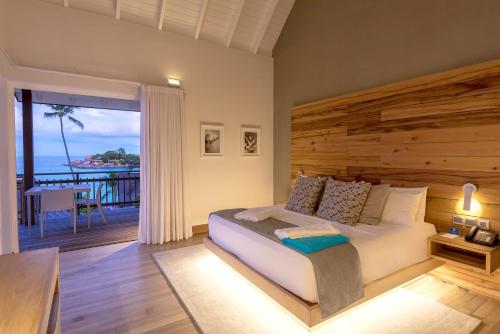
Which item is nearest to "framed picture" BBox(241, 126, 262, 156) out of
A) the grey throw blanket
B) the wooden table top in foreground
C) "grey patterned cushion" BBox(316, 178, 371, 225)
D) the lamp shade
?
"grey patterned cushion" BBox(316, 178, 371, 225)

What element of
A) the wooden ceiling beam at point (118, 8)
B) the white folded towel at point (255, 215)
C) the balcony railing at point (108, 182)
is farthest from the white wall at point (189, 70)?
the balcony railing at point (108, 182)

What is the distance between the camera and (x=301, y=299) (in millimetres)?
2004

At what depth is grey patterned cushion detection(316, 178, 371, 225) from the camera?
3055mm

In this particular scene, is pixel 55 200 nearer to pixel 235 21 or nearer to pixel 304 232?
pixel 235 21

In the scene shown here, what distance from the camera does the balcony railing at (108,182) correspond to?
6.23m

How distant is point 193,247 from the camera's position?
399cm

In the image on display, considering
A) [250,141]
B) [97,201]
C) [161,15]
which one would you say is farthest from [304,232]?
[97,201]

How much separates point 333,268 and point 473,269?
1462mm

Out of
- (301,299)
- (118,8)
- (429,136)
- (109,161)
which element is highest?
(118,8)

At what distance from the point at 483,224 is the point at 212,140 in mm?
3770

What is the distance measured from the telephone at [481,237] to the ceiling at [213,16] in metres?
4.32

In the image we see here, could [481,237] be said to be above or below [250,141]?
below

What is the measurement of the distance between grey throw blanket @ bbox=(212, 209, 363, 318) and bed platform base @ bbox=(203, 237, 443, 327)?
0.07 metres

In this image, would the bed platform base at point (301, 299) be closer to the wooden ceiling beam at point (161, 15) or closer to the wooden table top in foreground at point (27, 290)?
the wooden table top in foreground at point (27, 290)
